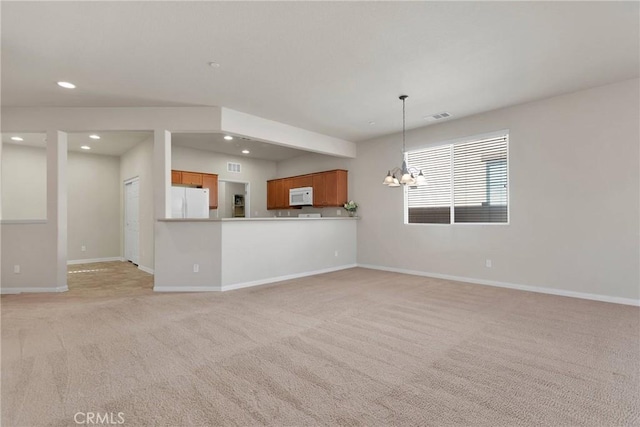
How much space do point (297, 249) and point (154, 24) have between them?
400 cm

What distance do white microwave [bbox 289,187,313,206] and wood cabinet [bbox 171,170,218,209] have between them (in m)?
1.89

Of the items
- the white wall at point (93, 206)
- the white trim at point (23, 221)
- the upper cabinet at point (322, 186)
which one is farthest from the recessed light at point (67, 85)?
the upper cabinet at point (322, 186)

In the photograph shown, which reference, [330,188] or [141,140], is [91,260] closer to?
[141,140]

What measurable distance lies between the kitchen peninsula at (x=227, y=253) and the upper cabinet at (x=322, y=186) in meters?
1.43

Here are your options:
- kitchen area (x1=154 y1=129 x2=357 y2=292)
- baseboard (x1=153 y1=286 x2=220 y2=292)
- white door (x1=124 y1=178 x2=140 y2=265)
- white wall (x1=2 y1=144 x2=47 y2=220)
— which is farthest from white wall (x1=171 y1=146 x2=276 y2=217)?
baseboard (x1=153 y1=286 x2=220 y2=292)

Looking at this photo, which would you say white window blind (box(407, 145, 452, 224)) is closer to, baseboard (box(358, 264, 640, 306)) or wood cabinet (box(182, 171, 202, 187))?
baseboard (box(358, 264, 640, 306))

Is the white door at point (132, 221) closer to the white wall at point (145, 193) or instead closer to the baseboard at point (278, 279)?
the white wall at point (145, 193)

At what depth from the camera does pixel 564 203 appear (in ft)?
14.0

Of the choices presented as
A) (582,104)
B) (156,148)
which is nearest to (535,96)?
(582,104)

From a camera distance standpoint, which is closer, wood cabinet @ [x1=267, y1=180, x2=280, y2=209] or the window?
the window

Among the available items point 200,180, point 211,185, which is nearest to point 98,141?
point 200,180

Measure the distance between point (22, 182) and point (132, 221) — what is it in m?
2.41

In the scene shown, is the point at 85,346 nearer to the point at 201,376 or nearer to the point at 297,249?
the point at 201,376

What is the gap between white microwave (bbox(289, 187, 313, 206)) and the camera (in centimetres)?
751
